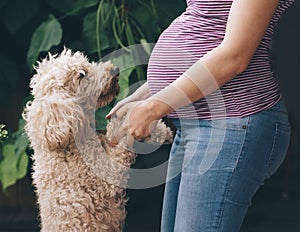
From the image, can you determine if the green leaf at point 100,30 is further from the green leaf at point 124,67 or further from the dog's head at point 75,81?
the dog's head at point 75,81

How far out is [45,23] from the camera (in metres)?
3.62

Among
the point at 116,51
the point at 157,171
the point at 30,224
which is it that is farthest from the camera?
the point at 30,224

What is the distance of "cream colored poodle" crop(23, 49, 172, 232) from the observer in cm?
209

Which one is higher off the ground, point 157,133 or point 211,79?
point 211,79

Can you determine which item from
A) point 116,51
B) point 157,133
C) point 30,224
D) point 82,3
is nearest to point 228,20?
point 157,133

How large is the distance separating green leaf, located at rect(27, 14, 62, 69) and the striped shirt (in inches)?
75.4

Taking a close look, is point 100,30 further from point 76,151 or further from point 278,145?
point 278,145

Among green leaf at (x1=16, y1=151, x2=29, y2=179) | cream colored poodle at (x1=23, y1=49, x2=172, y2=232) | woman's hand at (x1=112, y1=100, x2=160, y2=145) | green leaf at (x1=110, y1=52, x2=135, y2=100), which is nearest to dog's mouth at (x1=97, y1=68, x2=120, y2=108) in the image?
cream colored poodle at (x1=23, y1=49, x2=172, y2=232)

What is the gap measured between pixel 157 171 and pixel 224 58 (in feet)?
3.27

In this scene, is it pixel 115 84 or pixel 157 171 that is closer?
pixel 115 84

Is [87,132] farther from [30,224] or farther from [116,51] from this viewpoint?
[30,224]

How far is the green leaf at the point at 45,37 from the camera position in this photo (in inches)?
140

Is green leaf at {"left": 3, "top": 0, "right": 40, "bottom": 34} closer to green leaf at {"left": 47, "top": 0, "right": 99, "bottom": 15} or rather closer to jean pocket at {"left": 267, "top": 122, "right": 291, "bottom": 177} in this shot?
green leaf at {"left": 47, "top": 0, "right": 99, "bottom": 15}

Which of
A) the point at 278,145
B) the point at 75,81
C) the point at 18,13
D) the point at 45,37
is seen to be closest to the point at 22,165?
the point at 45,37
